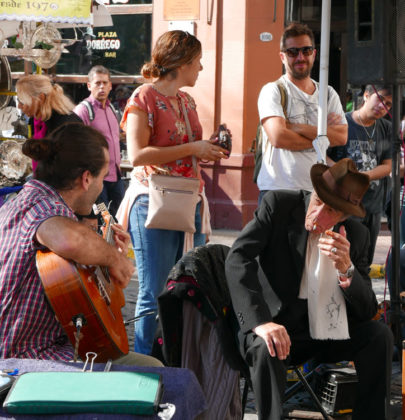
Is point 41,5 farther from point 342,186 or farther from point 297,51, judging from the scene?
point 342,186

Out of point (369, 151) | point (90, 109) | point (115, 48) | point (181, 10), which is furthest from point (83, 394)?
point (115, 48)

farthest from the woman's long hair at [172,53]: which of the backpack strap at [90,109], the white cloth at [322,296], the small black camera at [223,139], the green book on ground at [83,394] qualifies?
the backpack strap at [90,109]

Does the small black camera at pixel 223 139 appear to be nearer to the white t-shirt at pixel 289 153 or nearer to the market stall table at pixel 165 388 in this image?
the white t-shirt at pixel 289 153

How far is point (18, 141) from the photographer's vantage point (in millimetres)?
6324

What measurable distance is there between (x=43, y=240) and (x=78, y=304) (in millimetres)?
242

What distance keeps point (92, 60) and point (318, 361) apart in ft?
27.1

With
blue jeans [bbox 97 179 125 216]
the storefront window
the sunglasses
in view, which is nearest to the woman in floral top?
the sunglasses

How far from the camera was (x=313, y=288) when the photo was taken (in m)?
3.47

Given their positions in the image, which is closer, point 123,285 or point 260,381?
point 123,285

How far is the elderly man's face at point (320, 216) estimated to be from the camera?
3.40 m

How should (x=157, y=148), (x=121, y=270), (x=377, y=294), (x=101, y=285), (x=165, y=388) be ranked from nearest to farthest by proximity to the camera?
(x=165, y=388)
(x=101, y=285)
(x=121, y=270)
(x=157, y=148)
(x=377, y=294)

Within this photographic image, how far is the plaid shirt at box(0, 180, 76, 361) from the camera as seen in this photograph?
8.50 feet

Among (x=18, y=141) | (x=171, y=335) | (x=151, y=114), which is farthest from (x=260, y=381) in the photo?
(x=18, y=141)

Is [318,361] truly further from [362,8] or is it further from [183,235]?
[362,8]
